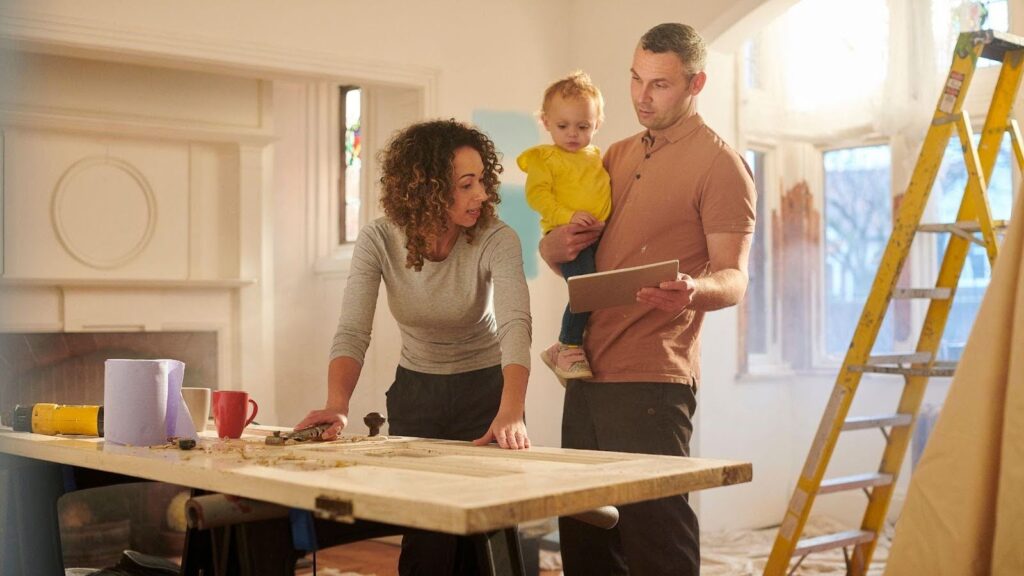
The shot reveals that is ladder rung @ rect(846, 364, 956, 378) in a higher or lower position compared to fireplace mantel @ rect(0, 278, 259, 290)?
lower

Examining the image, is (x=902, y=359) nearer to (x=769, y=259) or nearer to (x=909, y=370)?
(x=909, y=370)

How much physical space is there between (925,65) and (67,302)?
426 cm

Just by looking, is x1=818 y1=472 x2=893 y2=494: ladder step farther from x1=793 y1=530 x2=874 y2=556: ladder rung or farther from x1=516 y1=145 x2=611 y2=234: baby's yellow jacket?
x1=516 y1=145 x2=611 y2=234: baby's yellow jacket

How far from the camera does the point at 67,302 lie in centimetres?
529

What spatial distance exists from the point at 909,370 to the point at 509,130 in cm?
226

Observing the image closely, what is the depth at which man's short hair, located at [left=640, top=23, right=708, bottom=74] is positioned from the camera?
2.24 meters

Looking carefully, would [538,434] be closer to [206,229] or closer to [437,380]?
[206,229]

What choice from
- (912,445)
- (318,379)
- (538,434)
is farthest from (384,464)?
(318,379)

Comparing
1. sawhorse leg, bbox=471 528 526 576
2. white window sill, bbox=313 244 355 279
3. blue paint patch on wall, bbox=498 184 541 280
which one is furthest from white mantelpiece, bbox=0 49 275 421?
sawhorse leg, bbox=471 528 526 576

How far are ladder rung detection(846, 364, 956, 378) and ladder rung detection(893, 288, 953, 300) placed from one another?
21 centimetres

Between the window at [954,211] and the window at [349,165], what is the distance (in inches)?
131

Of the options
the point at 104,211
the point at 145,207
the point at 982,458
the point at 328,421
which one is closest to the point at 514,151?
the point at 145,207

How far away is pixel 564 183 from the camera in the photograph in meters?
2.54

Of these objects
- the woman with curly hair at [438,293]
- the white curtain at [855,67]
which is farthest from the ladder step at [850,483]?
the white curtain at [855,67]
